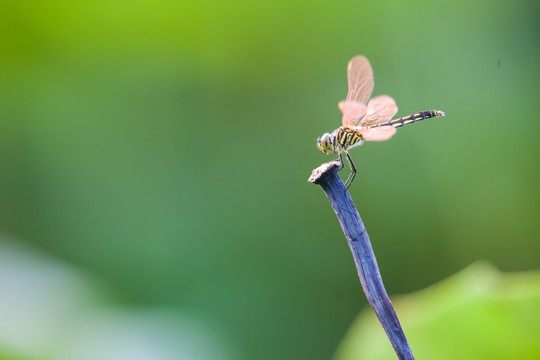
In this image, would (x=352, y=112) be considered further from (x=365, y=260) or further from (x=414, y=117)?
(x=365, y=260)

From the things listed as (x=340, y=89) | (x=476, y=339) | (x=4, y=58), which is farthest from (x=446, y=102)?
(x=4, y=58)

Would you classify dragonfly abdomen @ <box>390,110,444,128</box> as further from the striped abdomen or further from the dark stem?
the dark stem

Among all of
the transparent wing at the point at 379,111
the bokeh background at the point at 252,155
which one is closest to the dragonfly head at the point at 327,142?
the transparent wing at the point at 379,111

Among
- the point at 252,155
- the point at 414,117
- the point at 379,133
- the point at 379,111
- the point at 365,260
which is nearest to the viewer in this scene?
the point at 365,260

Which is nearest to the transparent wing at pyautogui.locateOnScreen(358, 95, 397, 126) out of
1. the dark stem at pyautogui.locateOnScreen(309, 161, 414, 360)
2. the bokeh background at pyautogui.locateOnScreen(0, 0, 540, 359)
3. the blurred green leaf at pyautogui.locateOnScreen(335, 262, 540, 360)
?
the blurred green leaf at pyautogui.locateOnScreen(335, 262, 540, 360)

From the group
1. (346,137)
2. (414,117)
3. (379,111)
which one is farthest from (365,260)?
(414,117)

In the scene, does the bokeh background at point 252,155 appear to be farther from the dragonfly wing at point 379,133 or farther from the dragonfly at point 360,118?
the dragonfly wing at point 379,133
